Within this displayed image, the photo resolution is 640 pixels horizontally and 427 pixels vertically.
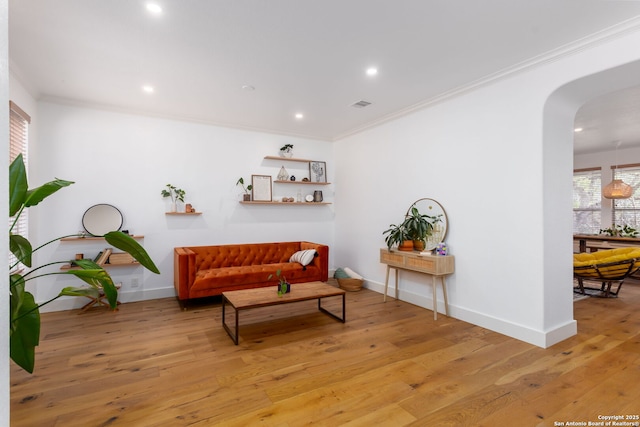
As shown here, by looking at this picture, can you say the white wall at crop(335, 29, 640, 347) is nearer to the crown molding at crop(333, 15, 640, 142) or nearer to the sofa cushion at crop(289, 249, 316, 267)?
the crown molding at crop(333, 15, 640, 142)

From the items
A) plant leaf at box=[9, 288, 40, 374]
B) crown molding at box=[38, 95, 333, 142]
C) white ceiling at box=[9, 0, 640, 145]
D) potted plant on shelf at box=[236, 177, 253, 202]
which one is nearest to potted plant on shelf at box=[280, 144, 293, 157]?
crown molding at box=[38, 95, 333, 142]

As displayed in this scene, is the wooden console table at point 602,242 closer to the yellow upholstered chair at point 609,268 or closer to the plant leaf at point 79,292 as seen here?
the yellow upholstered chair at point 609,268

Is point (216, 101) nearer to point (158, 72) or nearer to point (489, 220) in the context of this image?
point (158, 72)

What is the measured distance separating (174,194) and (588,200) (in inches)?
339

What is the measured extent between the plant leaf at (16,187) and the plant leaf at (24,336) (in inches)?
17.9

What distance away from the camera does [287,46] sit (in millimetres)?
2781

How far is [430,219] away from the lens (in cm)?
412

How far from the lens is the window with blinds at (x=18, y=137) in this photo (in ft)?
10.7

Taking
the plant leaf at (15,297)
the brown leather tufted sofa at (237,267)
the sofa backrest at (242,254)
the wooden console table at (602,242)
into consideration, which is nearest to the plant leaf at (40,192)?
the plant leaf at (15,297)

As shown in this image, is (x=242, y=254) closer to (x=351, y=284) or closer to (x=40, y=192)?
(x=351, y=284)

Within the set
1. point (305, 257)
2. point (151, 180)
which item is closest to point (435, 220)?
point (305, 257)

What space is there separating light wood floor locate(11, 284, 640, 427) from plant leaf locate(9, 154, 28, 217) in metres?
1.31

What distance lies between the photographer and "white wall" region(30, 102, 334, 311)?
4094mm

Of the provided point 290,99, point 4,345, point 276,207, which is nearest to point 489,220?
point 290,99
